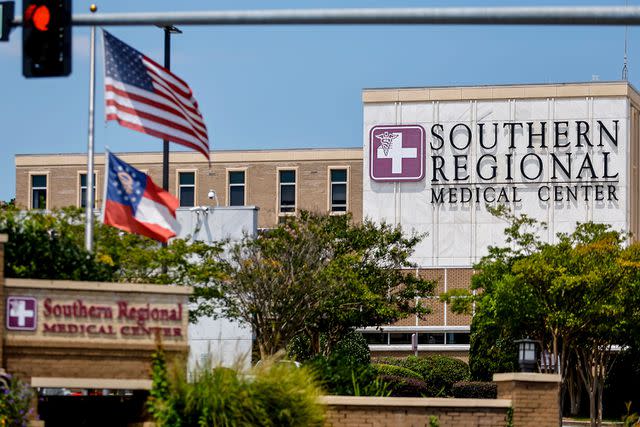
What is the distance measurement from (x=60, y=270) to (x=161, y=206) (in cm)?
225

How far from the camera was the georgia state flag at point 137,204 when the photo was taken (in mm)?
26344

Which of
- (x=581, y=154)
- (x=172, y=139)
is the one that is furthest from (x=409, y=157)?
(x=172, y=139)


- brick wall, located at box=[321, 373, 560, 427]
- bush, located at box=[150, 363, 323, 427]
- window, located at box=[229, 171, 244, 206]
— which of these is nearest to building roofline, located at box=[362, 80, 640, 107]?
window, located at box=[229, 171, 244, 206]

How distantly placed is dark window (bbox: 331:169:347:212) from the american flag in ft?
214

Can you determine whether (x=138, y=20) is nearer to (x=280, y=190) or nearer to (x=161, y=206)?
(x=161, y=206)

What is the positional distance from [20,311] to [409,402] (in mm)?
7513

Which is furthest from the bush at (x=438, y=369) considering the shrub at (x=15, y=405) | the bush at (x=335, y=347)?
the shrub at (x=15, y=405)

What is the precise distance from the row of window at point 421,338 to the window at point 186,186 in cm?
1988

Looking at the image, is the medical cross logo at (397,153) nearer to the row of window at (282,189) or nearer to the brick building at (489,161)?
the brick building at (489,161)

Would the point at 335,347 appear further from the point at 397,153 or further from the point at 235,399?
the point at 235,399

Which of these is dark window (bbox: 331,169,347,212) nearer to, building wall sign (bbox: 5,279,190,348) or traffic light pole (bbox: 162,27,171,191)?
traffic light pole (bbox: 162,27,171,191)

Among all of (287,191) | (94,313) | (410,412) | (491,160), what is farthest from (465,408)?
(287,191)

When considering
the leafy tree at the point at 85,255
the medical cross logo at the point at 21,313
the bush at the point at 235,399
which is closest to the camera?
the bush at the point at 235,399

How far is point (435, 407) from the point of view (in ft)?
87.1
